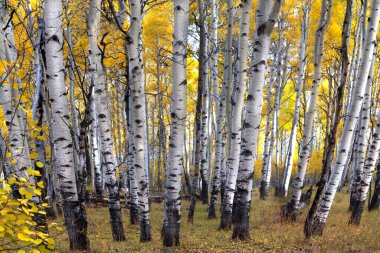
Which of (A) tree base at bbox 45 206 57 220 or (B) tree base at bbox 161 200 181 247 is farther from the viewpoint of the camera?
(A) tree base at bbox 45 206 57 220

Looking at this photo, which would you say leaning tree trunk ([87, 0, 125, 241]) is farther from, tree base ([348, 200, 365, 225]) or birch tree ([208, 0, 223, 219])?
tree base ([348, 200, 365, 225])

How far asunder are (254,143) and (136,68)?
2.57 m

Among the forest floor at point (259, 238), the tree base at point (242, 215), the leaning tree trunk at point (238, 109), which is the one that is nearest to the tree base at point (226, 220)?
the leaning tree trunk at point (238, 109)

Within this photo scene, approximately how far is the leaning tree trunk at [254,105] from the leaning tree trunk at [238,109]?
98 centimetres

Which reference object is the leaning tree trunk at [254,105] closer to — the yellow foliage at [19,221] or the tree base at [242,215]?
the tree base at [242,215]

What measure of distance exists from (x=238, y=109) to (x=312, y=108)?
6.81 feet

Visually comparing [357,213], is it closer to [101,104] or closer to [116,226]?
[116,226]

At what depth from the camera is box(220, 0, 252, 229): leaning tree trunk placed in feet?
20.4

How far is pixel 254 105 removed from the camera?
5215 millimetres

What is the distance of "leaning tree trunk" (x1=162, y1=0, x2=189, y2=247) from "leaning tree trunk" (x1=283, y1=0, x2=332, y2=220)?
11.4 ft

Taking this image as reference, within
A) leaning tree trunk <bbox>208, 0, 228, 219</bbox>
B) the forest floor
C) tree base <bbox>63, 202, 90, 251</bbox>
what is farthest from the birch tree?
tree base <bbox>63, 202, 90, 251</bbox>

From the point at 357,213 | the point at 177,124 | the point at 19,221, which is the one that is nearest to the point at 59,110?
the point at 19,221

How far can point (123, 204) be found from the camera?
13375 millimetres

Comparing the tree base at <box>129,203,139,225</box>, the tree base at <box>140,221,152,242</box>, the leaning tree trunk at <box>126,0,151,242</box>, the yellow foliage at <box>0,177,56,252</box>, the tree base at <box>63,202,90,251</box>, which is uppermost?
the leaning tree trunk at <box>126,0,151,242</box>
